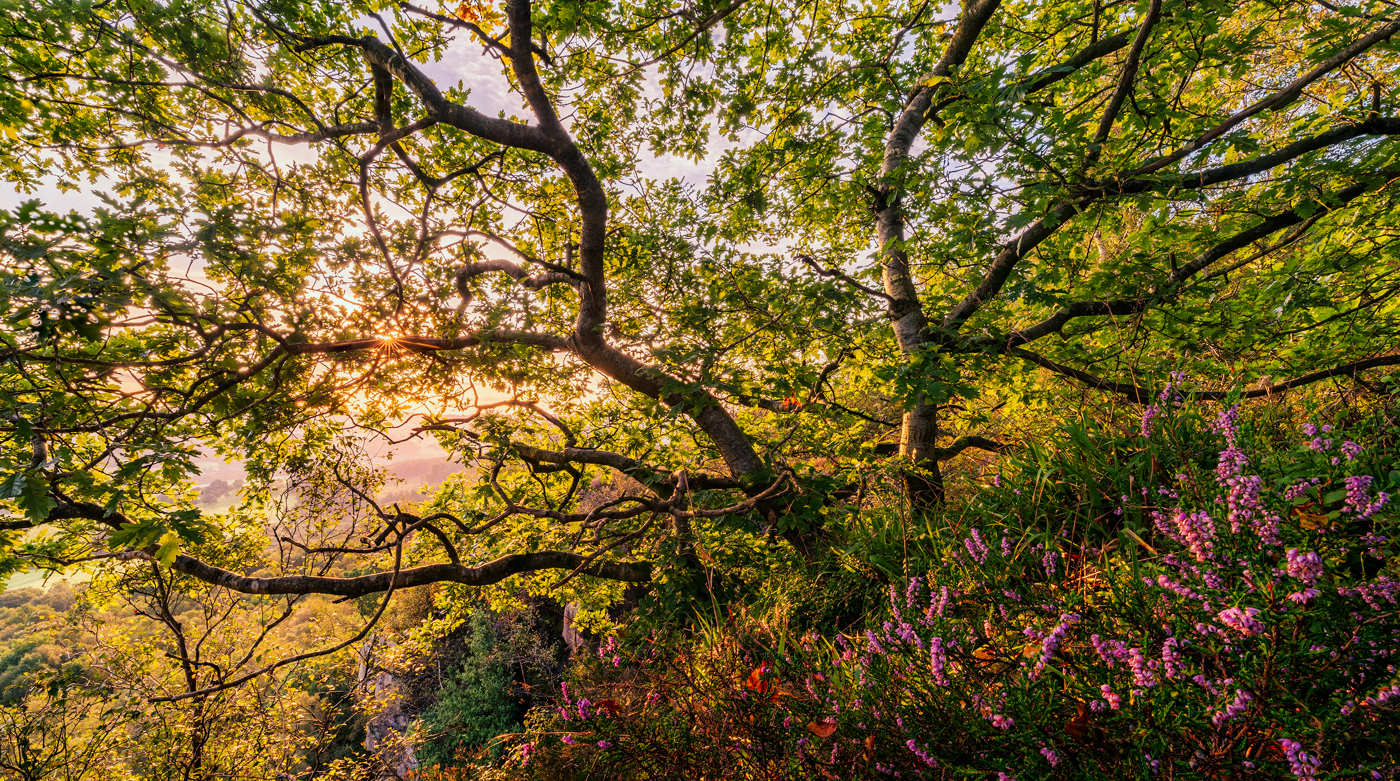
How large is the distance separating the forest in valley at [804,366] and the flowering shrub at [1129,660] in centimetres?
2

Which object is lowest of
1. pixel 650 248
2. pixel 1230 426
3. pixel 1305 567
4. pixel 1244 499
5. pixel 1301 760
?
pixel 1301 760

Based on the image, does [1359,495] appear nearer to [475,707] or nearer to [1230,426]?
[1230,426]

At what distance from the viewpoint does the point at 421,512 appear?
6.89 m

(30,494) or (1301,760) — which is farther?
(30,494)

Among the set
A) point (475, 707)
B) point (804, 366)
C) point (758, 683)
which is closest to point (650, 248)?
point (804, 366)

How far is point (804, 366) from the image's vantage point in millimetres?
4762

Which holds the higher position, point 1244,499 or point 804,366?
point 804,366

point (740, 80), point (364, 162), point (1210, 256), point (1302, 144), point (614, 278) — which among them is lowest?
point (1210, 256)

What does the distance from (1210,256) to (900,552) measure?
3.72 metres

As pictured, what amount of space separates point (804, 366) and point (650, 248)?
2.15 m

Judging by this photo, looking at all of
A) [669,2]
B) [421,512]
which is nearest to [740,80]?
[669,2]

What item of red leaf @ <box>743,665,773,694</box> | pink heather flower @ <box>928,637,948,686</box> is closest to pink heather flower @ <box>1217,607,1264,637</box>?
pink heather flower @ <box>928,637,948,686</box>

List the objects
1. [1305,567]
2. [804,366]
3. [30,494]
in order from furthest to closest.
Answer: [804,366]
[30,494]
[1305,567]

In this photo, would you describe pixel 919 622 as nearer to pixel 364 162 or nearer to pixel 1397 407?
pixel 1397 407
